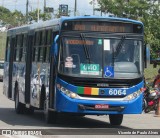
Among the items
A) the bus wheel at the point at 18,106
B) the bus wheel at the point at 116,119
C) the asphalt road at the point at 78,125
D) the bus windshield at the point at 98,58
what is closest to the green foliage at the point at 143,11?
the bus wheel at the point at 18,106

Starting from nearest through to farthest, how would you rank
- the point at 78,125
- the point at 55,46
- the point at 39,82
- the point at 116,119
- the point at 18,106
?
the point at 55,46, the point at 78,125, the point at 116,119, the point at 39,82, the point at 18,106

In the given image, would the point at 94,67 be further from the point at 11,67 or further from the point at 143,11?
the point at 143,11

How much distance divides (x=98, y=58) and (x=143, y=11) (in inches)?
1253

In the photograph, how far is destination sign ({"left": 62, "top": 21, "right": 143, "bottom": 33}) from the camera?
17156 millimetres

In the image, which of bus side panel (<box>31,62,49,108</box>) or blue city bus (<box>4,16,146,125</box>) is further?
bus side panel (<box>31,62,49,108</box>)

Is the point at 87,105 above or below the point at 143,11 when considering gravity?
below

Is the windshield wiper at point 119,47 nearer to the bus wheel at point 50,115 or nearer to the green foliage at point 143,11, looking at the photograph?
the bus wheel at point 50,115

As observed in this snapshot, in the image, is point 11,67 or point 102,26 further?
point 11,67

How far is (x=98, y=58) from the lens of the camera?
55.7ft

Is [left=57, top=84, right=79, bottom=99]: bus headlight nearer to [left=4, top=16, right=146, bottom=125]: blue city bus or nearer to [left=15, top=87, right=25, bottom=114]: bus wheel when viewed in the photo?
[left=4, top=16, right=146, bottom=125]: blue city bus

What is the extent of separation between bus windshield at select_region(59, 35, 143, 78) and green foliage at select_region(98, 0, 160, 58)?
29.4m

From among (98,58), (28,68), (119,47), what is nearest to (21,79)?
(28,68)

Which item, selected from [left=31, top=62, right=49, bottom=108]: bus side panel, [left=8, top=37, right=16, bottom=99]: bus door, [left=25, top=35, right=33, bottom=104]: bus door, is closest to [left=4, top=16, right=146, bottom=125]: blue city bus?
[left=31, top=62, right=49, bottom=108]: bus side panel

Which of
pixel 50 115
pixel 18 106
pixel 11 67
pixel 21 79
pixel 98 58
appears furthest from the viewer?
pixel 11 67
